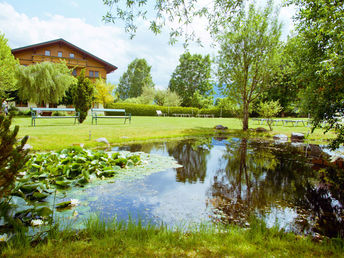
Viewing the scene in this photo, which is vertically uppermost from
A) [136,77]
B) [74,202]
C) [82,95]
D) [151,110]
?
[136,77]

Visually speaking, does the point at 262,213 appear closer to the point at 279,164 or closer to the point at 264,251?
the point at 264,251

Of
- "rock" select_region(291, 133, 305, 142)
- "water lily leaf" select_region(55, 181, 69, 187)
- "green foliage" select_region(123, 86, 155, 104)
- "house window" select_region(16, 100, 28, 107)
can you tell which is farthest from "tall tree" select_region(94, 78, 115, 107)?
"water lily leaf" select_region(55, 181, 69, 187)

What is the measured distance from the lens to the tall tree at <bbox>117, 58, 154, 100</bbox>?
6000 cm

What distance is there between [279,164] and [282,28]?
11456 mm

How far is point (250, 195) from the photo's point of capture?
3889mm

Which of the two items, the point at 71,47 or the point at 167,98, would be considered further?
the point at 167,98

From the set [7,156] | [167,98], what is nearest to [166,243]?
[7,156]

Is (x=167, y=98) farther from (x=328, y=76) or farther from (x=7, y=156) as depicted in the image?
(x=7, y=156)

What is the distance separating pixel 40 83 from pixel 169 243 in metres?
27.1

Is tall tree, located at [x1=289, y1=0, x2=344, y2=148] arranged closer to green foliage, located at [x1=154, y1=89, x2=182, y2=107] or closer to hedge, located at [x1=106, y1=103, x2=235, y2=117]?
hedge, located at [x1=106, y1=103, x2=235, y2=117]

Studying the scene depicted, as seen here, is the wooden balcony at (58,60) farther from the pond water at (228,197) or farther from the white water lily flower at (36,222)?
the white water lily flower at (36,222)

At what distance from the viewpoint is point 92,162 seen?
4785mm

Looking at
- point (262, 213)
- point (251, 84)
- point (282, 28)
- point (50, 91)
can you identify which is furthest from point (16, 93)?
point (262, 213)

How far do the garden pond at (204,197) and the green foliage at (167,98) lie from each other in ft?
126
